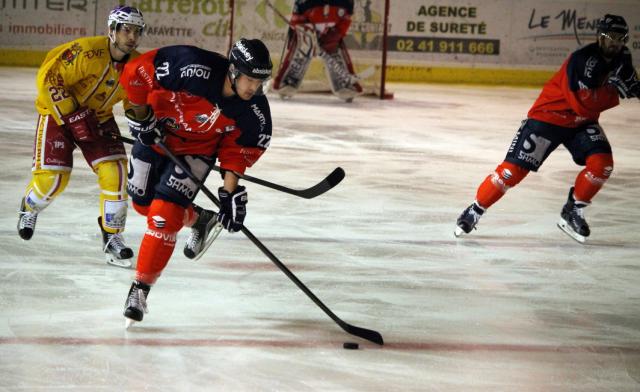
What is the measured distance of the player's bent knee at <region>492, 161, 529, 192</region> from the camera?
574 centimetres

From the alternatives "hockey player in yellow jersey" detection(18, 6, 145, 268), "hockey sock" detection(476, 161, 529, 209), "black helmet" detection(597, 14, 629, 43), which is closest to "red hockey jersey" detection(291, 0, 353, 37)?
"hockey sock" detection(476, 161, 529, 209)

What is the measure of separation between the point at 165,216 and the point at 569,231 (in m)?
2.80

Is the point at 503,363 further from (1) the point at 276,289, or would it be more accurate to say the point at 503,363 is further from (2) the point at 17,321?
(2) the point at 17,321

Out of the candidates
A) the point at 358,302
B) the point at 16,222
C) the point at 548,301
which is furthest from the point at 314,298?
the point at 16,222

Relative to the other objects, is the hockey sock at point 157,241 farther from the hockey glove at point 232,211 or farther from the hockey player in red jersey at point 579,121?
the hockey player in red jersey at point 579,121

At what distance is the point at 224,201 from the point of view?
395cm

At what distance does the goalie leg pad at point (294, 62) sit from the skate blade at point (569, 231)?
6191 millimetres

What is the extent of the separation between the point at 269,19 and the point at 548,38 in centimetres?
369

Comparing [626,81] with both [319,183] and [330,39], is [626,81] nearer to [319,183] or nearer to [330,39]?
[319,183]

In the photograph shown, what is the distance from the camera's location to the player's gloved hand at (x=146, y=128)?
3.91 meters

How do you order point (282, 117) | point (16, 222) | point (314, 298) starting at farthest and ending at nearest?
point (282, 117) < point (16, 222) < point (314, 298)

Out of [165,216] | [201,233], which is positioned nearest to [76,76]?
[201,233]

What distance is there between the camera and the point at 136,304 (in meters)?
3.84

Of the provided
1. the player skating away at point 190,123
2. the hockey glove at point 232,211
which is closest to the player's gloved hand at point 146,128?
the player skating away at point 190,123
